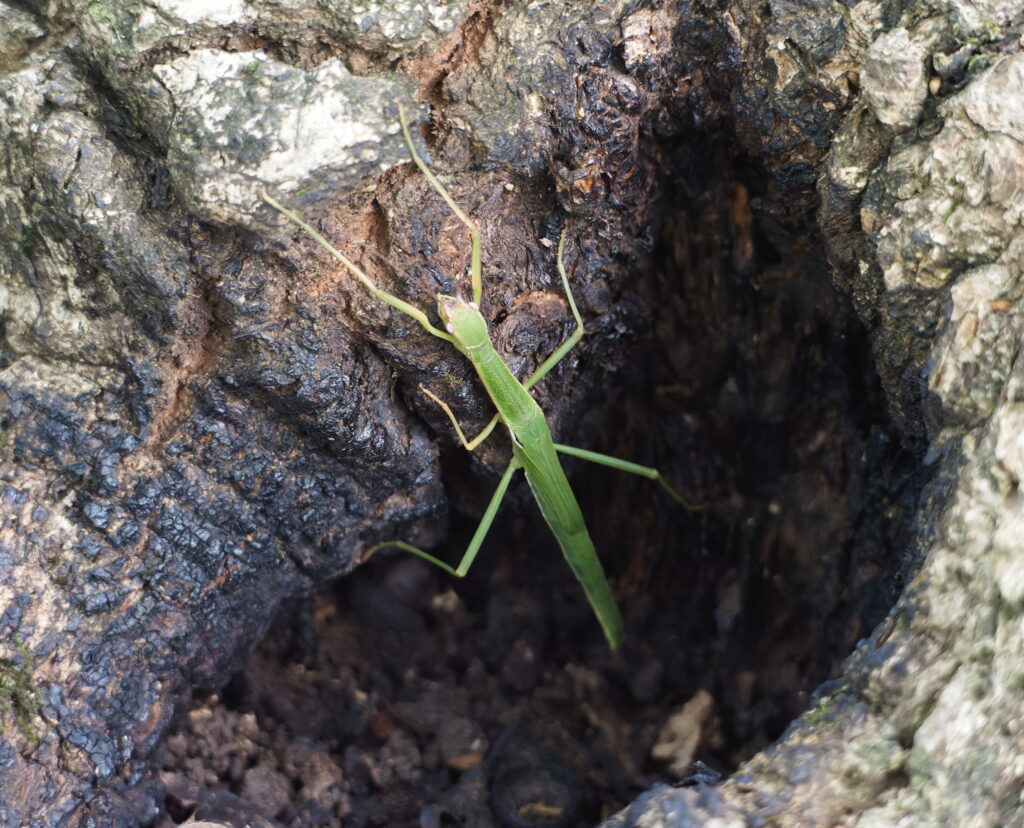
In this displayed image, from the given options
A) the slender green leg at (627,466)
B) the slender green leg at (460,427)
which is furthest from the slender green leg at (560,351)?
the slender green leg at (627,466)

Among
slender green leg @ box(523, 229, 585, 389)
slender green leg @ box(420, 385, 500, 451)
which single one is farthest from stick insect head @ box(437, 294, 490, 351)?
slender green leg @ box(523, 229, 585, 389)

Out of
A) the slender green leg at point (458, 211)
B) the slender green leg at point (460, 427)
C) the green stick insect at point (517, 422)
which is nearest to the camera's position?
the slender green leg at point (458, 211)

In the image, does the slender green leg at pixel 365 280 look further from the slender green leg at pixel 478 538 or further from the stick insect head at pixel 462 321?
the slender green leg at pixel 478 538

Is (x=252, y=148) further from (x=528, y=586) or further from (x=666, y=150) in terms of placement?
(x=528, y=586)

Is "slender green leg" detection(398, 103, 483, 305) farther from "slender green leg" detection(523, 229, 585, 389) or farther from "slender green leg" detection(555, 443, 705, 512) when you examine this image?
"slender green leg" detection(555, 443, 705, 512)

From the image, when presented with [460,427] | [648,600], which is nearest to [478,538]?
[460,427]

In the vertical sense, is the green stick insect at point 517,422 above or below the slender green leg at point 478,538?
above

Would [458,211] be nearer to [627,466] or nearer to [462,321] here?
[462,321]

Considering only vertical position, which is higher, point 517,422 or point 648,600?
point 517,422
